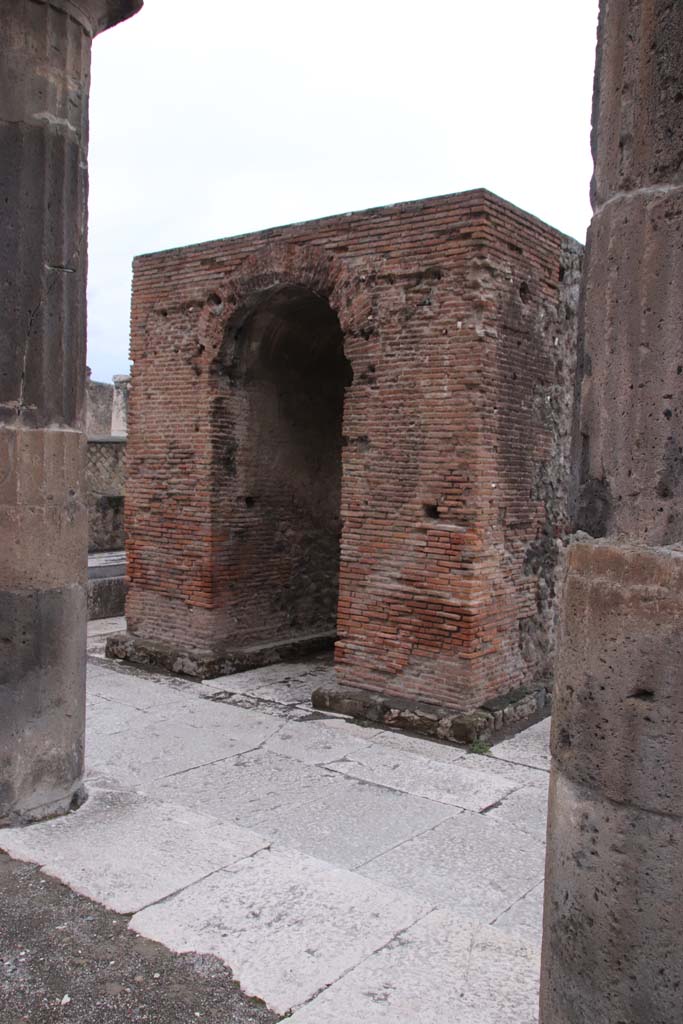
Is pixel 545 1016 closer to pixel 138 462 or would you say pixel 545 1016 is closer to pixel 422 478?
pixel 422 478

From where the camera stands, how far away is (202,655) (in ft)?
26.0

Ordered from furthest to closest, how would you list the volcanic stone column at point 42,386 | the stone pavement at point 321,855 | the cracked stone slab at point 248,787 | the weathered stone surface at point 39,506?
the cracked stone slab at point 248,787 < the weathered stone surface at point 39,506 < the volcanic stone column at point 42,386 < the stone pavement at point 321,855

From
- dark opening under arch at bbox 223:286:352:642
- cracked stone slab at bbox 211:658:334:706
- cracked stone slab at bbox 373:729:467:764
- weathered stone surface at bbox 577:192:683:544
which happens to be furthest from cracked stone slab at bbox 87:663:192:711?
weathered stone surface at bbox 577:192:683:544

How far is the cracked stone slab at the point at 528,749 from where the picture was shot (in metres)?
5.86

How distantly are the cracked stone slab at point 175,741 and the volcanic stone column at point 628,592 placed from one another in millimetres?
3830

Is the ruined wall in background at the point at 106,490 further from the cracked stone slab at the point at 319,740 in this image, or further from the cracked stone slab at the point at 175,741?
the cracked stone slab at the point at 319,740

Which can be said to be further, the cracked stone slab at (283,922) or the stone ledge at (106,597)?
the stone ledge at (106,597)

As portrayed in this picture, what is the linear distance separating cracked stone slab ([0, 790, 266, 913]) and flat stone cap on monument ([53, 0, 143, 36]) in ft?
13.3

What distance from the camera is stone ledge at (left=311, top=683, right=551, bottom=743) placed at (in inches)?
245

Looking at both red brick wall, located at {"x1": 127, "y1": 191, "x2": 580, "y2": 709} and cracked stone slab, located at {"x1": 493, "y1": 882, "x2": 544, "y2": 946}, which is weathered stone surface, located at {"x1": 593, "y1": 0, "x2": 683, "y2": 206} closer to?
cracked stone slab, located at {"x1": 493, "y1": 882, "x2": 544, "y2": 946}

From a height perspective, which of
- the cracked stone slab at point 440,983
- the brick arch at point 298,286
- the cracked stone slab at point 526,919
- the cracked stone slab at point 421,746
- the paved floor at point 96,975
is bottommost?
the cracked stone slab at point 421,746

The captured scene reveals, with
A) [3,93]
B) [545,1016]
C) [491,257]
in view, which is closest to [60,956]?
[545,1016]

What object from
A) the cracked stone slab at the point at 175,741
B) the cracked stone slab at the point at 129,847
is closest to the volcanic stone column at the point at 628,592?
the cracked stone slab at the point at 129,847

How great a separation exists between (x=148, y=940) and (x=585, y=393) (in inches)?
107
